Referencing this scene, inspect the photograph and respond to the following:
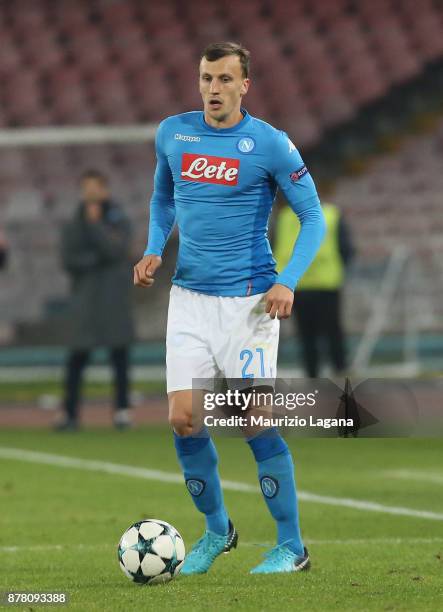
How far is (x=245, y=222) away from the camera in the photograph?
5.22 m

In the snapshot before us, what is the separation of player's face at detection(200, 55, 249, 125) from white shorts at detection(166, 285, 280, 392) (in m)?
0.68

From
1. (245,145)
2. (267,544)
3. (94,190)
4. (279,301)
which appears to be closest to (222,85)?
(245,145)

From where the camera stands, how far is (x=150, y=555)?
498cm

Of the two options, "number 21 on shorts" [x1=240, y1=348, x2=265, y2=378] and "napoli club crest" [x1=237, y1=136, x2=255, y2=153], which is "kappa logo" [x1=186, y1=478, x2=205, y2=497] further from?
"napoli club crest" [x1=237, y1=136, x2=255, y2=153]

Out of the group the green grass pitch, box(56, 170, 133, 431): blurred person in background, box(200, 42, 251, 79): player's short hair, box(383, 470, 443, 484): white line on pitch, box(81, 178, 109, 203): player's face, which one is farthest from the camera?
box(56, 170, 133, 431): blurred person in background

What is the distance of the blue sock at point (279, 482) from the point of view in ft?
17.1

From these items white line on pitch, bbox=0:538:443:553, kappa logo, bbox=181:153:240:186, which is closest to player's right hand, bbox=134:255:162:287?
kappa logo, bbox=181:153:240:186

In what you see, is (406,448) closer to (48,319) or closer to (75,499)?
(75,499)

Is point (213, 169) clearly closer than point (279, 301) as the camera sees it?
No

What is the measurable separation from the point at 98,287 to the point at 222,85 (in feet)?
24.2

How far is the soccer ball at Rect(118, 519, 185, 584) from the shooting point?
4980 millimetres

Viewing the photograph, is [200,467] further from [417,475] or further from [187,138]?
[417,475]

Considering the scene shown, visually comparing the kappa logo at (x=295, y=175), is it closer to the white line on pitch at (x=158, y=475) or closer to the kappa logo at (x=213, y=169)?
the kappa logo at (x=213, y=169)

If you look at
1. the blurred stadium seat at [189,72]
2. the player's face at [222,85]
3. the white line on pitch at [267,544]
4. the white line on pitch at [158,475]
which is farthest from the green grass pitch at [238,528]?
the blurred stadium seat at [189,72]
